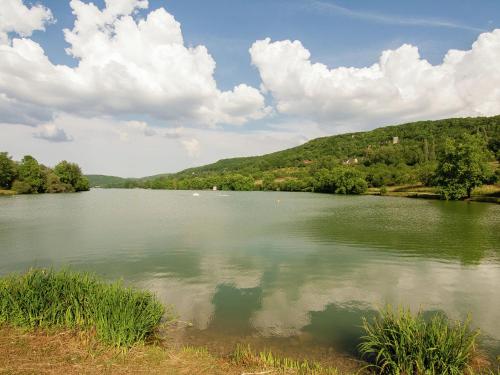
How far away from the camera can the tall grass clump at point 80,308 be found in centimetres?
901

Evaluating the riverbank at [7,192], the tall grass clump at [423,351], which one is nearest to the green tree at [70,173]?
the riverbank at [7,192]

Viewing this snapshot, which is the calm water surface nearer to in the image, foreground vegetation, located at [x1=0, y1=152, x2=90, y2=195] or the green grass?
the green grass

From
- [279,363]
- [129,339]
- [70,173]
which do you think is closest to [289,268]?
[279,363]

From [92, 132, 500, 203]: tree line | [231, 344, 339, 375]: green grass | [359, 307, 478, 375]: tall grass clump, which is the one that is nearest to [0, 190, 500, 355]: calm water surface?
[231, 344, 339, 375]: green grass

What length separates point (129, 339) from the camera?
8789 millimetres

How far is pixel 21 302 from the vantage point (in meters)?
9.96

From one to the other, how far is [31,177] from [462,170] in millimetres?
134596

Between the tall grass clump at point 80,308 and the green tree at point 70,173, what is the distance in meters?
145

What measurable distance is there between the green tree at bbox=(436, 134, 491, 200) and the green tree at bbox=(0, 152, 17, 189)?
133m

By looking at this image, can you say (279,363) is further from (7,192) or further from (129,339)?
(7,192)

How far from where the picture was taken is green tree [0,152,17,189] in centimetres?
11412

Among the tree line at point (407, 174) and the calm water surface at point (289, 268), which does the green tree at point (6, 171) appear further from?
the tree line at point (407, 174)

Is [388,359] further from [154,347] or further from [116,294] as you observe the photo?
[116,294]

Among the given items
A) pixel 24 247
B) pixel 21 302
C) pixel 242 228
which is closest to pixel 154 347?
pixel 21 302
